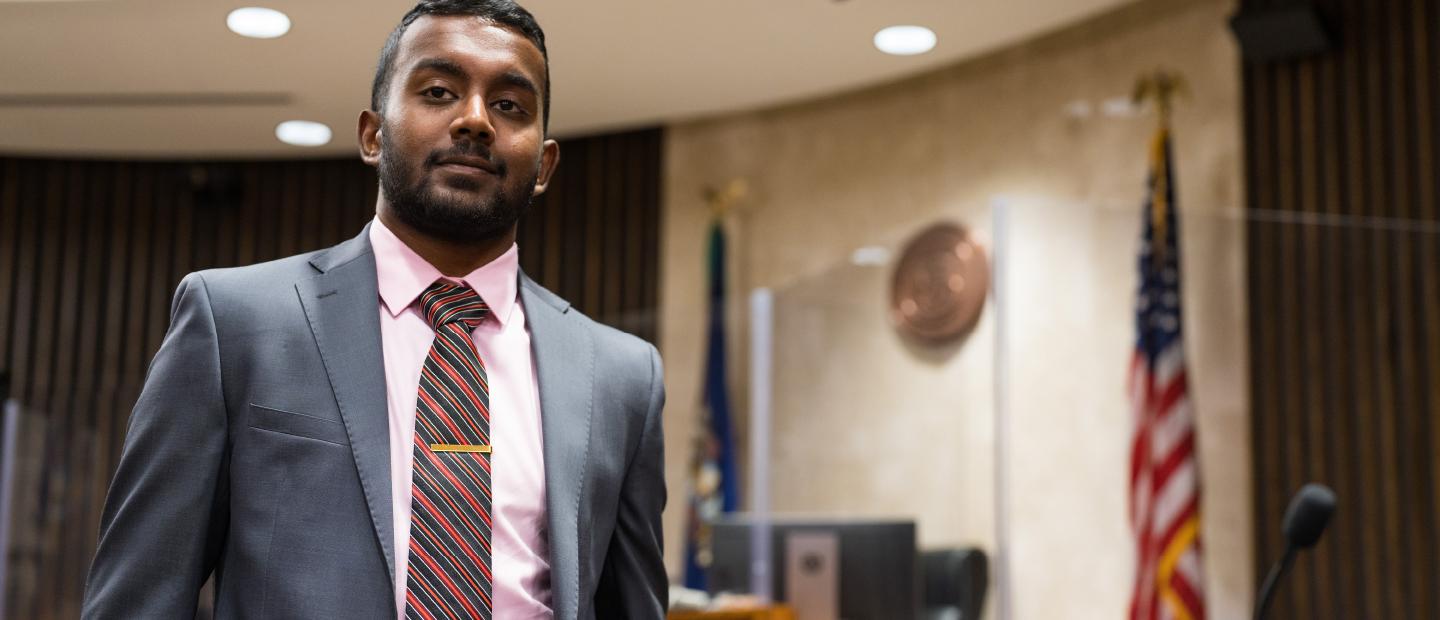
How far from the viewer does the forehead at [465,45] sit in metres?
1.39

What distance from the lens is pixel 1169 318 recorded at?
3.29 metres

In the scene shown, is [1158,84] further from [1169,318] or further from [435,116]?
[435,116]

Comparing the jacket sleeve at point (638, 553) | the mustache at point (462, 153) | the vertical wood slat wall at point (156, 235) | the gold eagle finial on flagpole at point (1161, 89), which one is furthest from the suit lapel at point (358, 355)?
the vertical wood slat wall at point (156, 235)

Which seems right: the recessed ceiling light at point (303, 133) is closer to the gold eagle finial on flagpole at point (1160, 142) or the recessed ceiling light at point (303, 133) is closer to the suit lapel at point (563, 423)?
the gold eagle finial on flagpole at point (1160, 142)

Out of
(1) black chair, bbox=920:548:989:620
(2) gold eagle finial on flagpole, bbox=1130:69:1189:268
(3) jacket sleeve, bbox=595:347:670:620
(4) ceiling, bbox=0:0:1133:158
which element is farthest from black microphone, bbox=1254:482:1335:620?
(4) ceiling, bbox=0:0:1133:158

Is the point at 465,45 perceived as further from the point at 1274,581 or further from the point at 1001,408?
the point at 1001,408

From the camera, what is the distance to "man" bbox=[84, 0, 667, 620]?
1.23 m

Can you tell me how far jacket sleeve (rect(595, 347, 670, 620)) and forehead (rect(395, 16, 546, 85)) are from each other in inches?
15.5

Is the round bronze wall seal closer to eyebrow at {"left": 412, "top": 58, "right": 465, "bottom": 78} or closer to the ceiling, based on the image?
the ceiling

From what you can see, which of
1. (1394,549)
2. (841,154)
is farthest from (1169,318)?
(841,154)

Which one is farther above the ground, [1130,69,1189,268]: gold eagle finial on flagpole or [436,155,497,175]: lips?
[1130,69,1189,268]: gold eagle finial on flagpole

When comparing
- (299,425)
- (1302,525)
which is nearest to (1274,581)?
(1302,525)

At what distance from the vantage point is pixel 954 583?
3.38 metres

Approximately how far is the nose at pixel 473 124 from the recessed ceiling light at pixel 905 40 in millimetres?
3957
